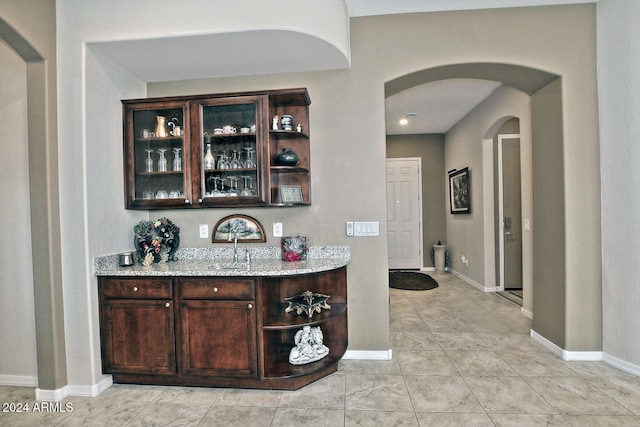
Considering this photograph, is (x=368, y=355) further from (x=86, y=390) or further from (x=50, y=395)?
(x=50, y=395)

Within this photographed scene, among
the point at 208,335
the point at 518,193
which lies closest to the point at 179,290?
the point at 208,335

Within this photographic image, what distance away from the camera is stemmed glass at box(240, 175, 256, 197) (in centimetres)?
273

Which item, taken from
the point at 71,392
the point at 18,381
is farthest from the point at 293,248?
the point at 18,381

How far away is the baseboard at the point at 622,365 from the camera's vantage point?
2.49 meters

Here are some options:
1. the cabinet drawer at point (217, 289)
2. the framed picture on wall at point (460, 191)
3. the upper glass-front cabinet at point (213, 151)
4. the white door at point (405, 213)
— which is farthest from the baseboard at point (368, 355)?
the white door at point (405, 213)

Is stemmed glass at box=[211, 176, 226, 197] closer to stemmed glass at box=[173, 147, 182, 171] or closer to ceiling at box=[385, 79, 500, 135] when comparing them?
stemmed glass at box=[173, 147, 182, 171]

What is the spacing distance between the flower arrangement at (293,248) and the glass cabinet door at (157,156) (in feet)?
2.92

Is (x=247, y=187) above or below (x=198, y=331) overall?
above

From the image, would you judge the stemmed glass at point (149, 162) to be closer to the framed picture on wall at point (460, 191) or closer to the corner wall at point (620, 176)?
the corner wall at point (620, 176)

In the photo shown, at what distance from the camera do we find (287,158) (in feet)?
8.93

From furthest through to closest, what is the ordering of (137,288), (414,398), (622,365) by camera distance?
(622,365) → (137,288) → (414,398)

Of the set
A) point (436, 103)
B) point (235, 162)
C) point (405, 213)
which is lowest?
point (405, 213)

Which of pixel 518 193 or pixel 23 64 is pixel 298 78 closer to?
pixel 23 64

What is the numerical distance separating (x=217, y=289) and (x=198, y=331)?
0.34 meters
